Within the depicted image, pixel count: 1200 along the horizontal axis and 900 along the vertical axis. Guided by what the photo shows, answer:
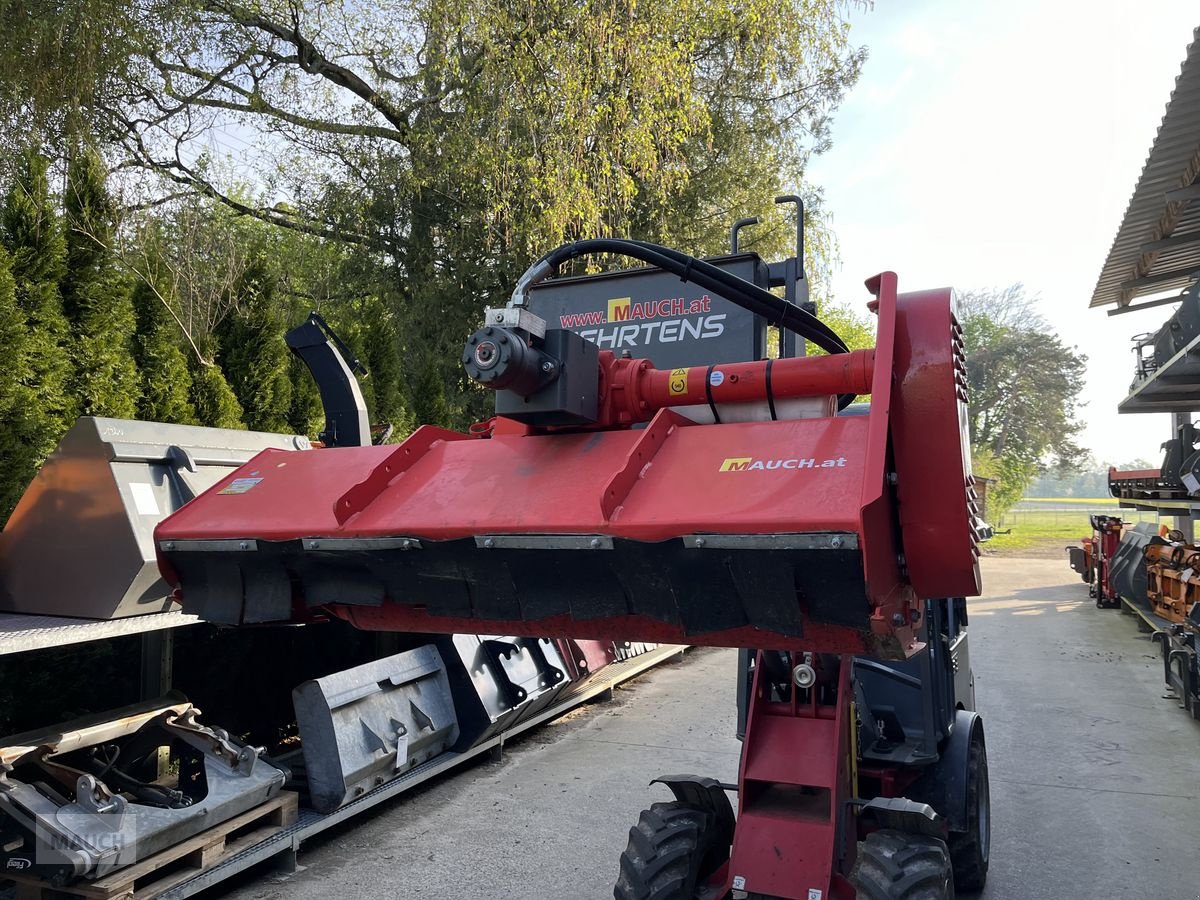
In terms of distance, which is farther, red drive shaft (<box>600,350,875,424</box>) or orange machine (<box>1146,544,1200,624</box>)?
orange machine (<box>1146,544,1200,624</box>)

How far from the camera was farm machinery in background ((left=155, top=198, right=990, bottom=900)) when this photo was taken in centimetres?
208

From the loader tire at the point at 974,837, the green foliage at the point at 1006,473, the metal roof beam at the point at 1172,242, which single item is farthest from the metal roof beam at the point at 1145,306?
the green foliage at the point at 1006,473

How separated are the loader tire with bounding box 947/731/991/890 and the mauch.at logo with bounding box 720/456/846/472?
226cm

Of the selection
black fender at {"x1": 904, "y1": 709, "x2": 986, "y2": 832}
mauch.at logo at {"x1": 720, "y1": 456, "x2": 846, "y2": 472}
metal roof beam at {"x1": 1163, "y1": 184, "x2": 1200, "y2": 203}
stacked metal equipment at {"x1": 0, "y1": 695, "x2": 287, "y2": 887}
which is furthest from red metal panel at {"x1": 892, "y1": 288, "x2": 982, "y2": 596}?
metal roof beam at {"x1": 1163, "y1": 184, "x2": 1200, "y2": 203}

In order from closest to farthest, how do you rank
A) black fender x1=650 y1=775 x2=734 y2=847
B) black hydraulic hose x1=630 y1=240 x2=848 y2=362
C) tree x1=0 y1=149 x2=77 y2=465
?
black hydraulic hose x1=630 y1=240 x2=848 y2=362 < black fender x1=650 y1=775 x2=734 y2=847 < tree x1=0 y1=149 x2=77 y2=465

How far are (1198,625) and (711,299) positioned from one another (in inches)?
204

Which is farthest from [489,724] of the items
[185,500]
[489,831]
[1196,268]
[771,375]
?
[1196,268]

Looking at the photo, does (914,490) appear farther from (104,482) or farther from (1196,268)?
(1196,268)

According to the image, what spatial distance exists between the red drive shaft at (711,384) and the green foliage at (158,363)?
218 inches

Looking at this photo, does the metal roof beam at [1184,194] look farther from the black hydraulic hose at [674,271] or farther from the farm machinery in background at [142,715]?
the farm machinery in background at [142,715]

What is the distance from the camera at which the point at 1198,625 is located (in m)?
6.79

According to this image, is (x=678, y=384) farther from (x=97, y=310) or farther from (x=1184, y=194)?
(x=1184, y=194)

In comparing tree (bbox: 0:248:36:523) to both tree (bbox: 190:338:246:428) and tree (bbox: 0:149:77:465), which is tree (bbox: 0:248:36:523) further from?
tree (bbox: 190:338:246:428)

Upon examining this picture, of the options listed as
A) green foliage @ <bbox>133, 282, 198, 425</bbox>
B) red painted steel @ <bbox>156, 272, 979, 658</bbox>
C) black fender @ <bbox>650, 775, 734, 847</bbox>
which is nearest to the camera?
red painted steel @ <bbox>156, 272, 979, 658</bbox>
